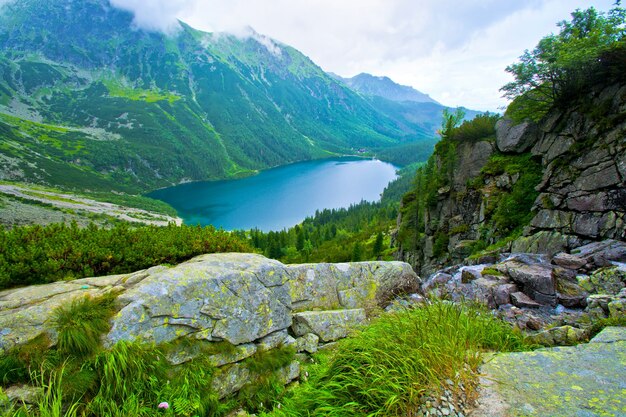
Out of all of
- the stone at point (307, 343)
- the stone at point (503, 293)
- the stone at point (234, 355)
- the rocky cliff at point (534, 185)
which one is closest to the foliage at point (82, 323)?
the stone at point (234, 355)

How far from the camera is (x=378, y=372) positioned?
3.91 metres

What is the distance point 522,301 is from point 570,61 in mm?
16121

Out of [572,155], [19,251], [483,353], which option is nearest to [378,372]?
[483,353]

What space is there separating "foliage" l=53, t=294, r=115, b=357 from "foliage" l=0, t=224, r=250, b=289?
1.80 metres

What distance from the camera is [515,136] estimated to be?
26.4 metres

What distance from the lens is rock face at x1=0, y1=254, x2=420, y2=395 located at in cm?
549

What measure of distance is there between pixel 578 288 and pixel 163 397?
466 inches

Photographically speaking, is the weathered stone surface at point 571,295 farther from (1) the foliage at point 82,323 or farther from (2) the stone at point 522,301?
(1) the foliage at point 82,323

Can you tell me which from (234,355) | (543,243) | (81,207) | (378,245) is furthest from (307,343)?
(81,207)

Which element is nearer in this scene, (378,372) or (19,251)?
(378,372)

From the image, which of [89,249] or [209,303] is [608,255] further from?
[89,249]

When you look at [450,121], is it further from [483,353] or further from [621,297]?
[483,353]

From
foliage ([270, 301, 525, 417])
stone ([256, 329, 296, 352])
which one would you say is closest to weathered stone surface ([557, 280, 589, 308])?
foliage ([270, 301, 525, 417])

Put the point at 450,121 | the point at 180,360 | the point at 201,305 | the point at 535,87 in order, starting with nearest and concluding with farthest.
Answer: the point at 180,360, the point at 201,305, the point at 535,87, the point at 450,121
